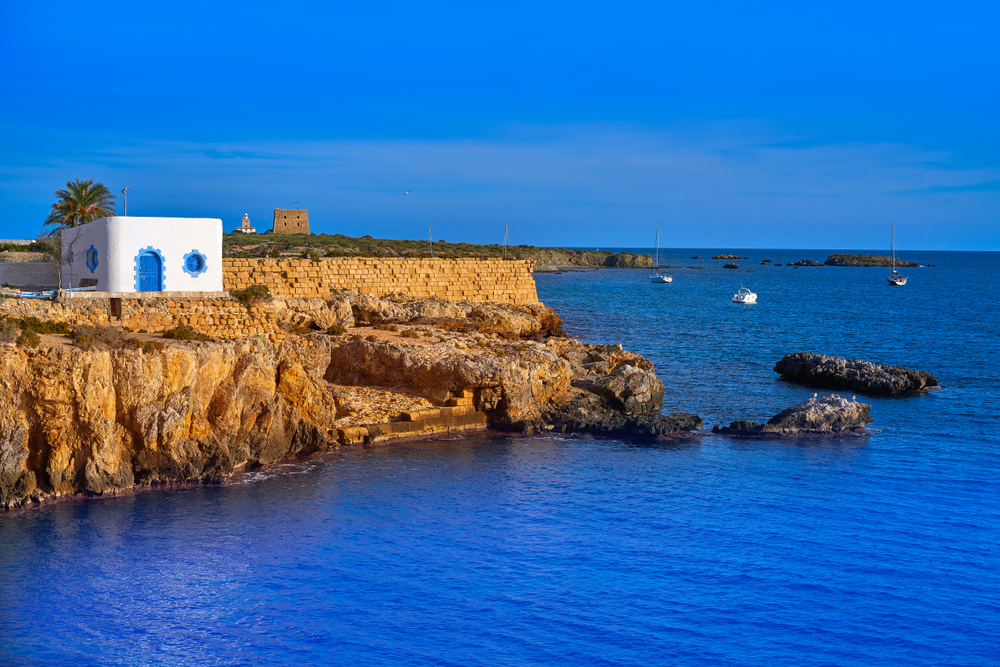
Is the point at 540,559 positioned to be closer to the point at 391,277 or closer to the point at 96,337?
the point at 96,337

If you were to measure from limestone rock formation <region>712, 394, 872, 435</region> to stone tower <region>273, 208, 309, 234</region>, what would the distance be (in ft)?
182

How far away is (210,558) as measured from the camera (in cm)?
1498

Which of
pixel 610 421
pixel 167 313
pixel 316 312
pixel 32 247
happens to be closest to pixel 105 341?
pixel 167 313

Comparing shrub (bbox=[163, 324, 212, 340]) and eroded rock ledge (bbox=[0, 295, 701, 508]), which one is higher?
shrub (bbox=[163, 324, 212, 340])

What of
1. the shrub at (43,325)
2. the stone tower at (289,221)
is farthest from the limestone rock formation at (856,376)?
the stone tower at (289,221)

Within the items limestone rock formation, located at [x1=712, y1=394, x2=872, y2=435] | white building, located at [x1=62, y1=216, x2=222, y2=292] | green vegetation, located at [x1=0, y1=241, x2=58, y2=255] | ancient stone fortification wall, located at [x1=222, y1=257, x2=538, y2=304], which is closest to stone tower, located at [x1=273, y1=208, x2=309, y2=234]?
ancient stone fortification wall, located at [x1=222, y1=257, x2=538, y2=304]

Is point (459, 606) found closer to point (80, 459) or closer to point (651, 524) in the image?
point (651, 524)

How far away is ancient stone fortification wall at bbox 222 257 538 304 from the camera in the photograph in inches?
1465

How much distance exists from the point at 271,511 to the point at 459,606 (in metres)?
5.61

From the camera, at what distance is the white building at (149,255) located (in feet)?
77.3

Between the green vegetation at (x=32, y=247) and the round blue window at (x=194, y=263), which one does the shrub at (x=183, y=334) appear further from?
the green vegetation at (x=32, y=247)

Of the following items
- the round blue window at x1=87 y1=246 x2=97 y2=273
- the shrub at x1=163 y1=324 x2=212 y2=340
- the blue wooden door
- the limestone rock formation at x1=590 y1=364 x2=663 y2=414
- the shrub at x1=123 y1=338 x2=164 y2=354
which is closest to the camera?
the shrub at x1=123 y1=338 x2=164 y2=354

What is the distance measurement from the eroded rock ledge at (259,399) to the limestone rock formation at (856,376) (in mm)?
7277

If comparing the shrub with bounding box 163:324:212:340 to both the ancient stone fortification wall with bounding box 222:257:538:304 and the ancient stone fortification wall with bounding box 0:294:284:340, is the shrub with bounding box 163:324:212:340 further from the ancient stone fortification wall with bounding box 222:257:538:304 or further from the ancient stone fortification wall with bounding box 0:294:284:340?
the ancient stone fortification wall with bounding box 222:257:538:304
